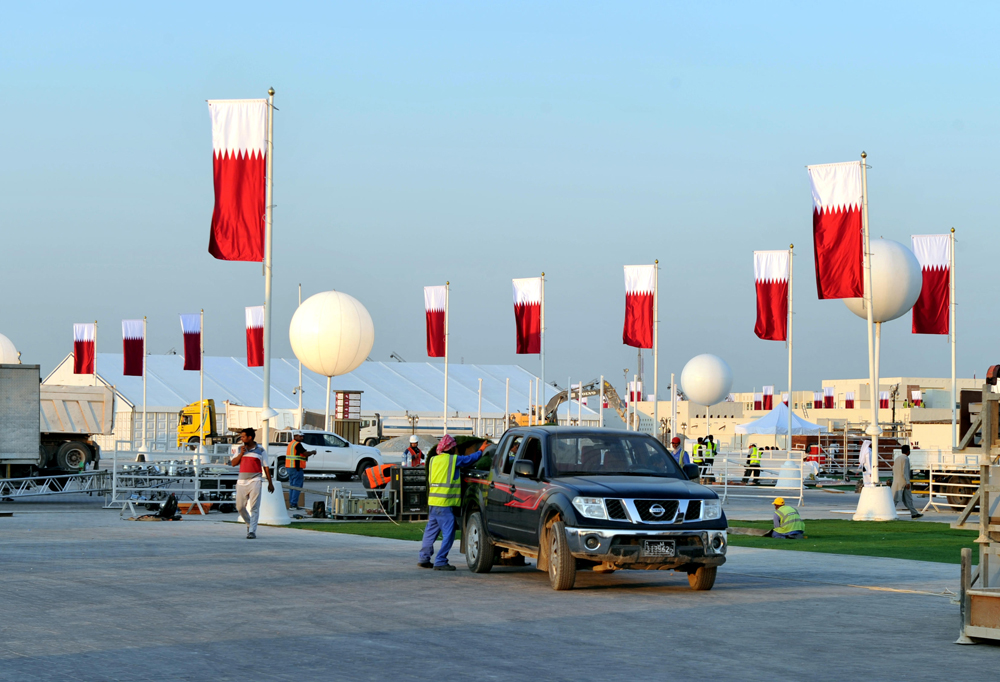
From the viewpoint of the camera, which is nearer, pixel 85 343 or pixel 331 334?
pixel 331 334

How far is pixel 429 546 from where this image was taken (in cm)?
1592

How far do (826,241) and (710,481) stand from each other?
72.2 ft

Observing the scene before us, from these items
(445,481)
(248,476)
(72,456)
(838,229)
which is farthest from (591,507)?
(72,456)

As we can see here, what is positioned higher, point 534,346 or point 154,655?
point 534,346

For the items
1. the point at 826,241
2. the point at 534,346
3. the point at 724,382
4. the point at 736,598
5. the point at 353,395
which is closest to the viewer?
the point at 736,598

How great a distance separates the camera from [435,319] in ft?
158

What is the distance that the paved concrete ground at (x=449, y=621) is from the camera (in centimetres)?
867

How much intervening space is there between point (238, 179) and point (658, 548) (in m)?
13.8

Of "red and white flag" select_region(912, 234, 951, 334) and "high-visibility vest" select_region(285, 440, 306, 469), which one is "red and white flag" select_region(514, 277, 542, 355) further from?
"high-visibility vest" select_region(285, 440, 306, 469)

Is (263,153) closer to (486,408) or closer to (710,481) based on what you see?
(710,481)

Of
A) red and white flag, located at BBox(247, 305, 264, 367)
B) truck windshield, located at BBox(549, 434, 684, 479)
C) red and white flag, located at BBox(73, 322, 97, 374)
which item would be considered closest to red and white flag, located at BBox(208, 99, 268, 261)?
truck windshield, located at BBox(549, 434, 684, 479)

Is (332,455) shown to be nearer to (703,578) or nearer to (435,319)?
(435,319)


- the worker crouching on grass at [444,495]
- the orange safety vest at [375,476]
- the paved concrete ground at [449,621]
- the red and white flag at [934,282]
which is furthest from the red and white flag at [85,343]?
the worker crouching on grass at [444,495]

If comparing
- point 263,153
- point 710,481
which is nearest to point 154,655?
point 263,153
